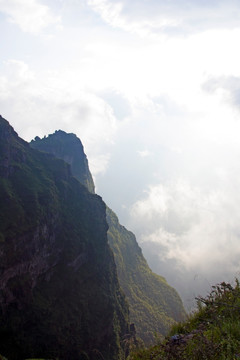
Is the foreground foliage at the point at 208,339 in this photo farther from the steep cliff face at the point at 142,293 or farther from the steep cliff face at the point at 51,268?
the steep cliff face at the point at 142,293

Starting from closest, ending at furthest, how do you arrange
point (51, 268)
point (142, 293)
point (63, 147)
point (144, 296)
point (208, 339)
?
point (208, 339), point (51, 268), point (144, 296), point (142, 293), point (63, 147)

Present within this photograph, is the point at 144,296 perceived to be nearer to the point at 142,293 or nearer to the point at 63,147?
the point at 142,293

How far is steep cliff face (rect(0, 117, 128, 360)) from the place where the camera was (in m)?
64.6

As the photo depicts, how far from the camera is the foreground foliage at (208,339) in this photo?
4.82m

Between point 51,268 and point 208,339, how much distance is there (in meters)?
86.4

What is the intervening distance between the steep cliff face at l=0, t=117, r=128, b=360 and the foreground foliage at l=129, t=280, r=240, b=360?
4860 centimetres

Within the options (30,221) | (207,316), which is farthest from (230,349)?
(30,221)

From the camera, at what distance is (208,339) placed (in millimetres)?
5785

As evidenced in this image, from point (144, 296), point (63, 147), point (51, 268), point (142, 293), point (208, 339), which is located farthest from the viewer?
point (63, 147)

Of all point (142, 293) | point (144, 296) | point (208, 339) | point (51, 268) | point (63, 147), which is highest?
point (63, 147)

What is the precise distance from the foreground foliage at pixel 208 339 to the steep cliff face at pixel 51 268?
48.6 meters

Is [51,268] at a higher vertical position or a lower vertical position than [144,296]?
higher

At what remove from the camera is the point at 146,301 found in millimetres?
162125

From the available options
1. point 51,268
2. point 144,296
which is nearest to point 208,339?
point 51,268
